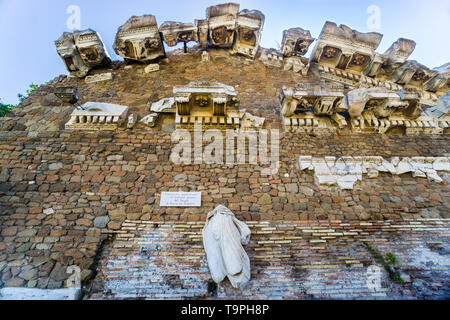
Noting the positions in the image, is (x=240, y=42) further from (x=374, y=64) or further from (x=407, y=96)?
(x=407, y=96)

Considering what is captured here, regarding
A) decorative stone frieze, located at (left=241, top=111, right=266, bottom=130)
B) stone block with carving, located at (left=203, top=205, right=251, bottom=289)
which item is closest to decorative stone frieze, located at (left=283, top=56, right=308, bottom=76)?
decorative stone frieze, located at (left=241, top=111, right=266, bottom=130)

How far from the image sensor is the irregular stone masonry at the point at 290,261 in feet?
9.26

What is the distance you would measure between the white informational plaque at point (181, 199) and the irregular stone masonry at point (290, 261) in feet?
1.26

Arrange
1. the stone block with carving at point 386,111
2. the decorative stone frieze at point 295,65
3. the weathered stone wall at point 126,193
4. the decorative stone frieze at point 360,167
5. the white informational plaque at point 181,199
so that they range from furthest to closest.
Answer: the decorative stone frieze at point 295,65 < the stone block with carving at point 386,111 < the decorative stone frieze at point 360,167 < the white informational plaque at point 181,199 < the weathered stone wall at point 126,193

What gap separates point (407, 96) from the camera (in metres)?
5.02

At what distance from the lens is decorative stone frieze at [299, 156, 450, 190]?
4152 mm

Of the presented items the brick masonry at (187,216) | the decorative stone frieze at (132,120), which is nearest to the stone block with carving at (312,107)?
the brick masonry at (187,216)

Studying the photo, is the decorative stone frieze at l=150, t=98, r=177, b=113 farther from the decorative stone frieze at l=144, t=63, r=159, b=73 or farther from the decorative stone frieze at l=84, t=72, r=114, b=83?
the decorative stone frieze at l=84, t=72, r=114, b=83

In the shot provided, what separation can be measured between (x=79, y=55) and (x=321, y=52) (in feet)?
24.0

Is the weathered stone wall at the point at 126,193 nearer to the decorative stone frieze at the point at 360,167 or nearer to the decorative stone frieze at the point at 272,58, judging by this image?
the decorative stone frieze at the point at 360,167

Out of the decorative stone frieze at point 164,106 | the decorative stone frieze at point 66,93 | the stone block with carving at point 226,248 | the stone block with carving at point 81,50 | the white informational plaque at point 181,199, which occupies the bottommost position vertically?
the white informational plaque at point 181,199

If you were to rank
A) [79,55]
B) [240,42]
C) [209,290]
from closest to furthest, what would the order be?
[209,290], [79,55], [240,42]

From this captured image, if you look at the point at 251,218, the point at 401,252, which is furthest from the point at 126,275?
the point at 401,252

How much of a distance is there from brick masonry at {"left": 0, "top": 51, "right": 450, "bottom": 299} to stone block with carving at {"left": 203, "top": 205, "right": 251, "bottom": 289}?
0.22 meters
